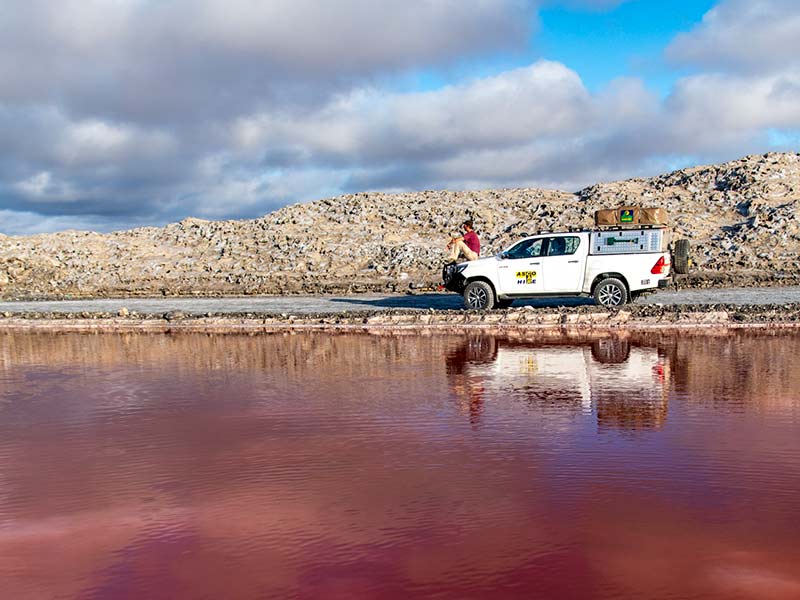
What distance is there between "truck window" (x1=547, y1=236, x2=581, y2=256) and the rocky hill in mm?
8880

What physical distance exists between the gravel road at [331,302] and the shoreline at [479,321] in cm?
136

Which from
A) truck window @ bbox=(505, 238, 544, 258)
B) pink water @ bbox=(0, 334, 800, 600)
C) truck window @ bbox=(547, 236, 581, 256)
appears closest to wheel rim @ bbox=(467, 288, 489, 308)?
truck window @ bbox=(505, 238, 544, 258)

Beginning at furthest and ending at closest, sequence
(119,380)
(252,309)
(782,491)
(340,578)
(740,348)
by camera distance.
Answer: (252,309), (740,348), (119,380), (782,491), (340,578)

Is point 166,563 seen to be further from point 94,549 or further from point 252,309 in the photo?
point 252,309

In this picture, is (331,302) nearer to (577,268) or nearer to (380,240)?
(577,268)

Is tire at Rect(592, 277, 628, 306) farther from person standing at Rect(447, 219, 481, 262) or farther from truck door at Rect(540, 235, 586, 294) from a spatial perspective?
person standing at Rect(447, 219, 481, 262)

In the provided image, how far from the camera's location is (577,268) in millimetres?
17938

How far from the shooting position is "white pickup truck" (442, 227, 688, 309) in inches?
699

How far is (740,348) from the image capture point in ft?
42.5

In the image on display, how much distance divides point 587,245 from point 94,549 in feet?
48.0

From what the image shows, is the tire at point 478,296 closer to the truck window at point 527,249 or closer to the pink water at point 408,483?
the truck window at point 527,249

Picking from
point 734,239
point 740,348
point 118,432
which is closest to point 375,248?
point 734,239

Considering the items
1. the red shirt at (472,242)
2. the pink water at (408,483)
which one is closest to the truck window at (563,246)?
the red shirt at (472,242)

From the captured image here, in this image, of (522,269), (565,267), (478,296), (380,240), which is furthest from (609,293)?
(380,240)
